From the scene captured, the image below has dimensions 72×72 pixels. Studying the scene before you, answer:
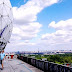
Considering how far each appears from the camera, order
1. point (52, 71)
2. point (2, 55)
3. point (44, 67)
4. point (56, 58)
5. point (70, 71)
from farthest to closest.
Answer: point (56, 58) → point (44, 67) → point (2, 55) → point (52, 71) → point (70, 71)

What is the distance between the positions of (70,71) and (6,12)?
6.41 m

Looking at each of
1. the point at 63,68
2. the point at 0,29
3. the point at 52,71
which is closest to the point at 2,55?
the point at 0,29

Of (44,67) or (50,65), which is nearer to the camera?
(50,65)

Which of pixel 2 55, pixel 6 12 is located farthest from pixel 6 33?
pixel 2 55

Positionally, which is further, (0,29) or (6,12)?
(6,12)

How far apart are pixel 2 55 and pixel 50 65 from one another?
14.4 feet

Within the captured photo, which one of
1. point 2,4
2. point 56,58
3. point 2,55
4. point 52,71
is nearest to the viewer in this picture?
point 2,4

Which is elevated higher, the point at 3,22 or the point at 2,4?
the point at 2,4

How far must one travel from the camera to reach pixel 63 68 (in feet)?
36.9

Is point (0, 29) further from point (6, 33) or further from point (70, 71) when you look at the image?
point (70, 71)

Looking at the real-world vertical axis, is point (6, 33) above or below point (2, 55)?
above

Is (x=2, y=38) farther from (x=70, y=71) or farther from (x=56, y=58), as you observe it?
(x=56, y=58)

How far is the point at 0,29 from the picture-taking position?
37.5 ft

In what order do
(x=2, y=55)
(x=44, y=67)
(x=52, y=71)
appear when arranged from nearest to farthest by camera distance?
(x=52, y=71), (x=2, y=55), (x=44, y=67)
